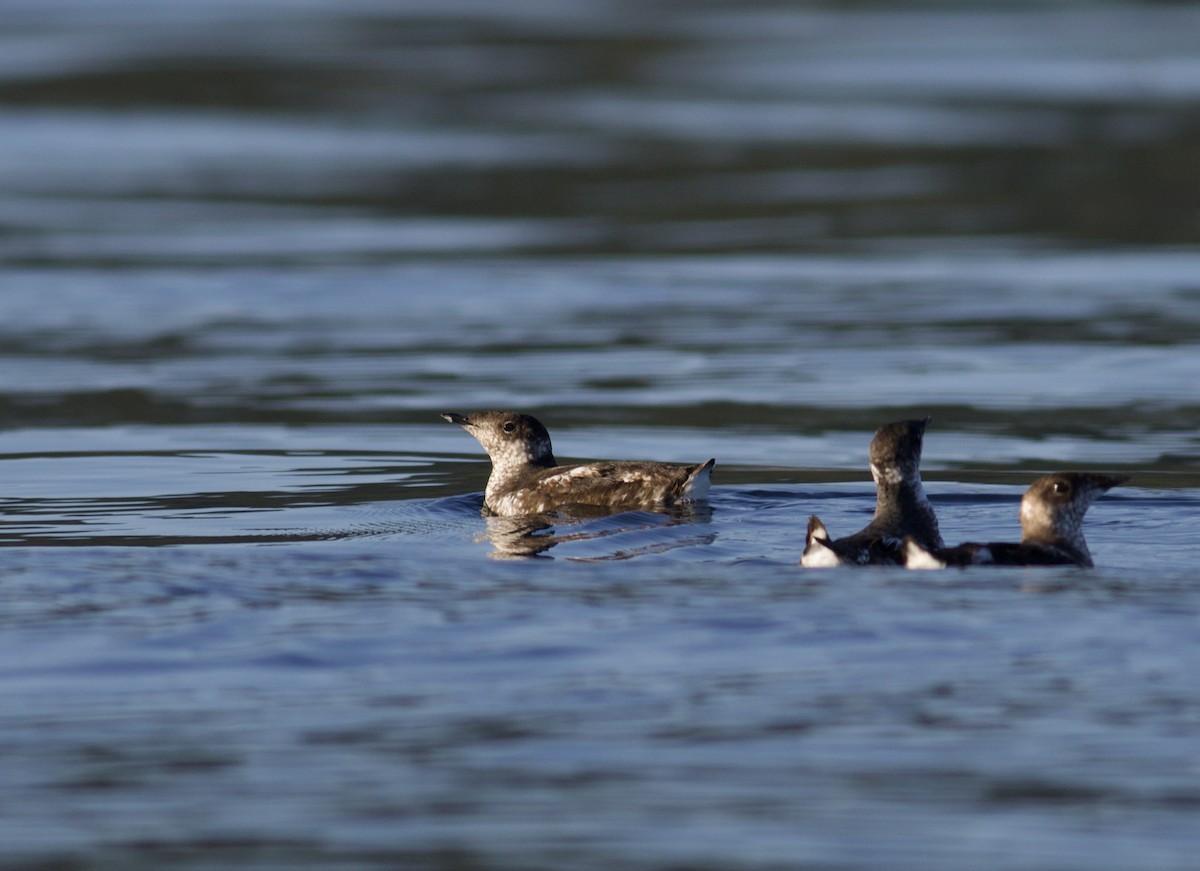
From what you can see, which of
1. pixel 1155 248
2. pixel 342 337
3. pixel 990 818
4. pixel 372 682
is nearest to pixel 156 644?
pixel 372 682

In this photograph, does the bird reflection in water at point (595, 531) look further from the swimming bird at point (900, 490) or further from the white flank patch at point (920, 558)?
the white flank patch at point (920, 558)

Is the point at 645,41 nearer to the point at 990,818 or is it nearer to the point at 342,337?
the point at 342,337

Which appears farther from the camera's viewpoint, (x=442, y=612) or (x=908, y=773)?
(x=442, y=612)

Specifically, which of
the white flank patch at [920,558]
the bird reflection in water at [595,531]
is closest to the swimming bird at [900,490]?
the white flank patch at [920,558]

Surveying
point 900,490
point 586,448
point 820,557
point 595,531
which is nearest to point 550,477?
point 595,531

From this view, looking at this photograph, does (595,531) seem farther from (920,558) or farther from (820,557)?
(920,558)

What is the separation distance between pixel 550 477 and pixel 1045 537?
3.21m

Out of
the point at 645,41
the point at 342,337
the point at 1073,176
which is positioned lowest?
the point at 342,337

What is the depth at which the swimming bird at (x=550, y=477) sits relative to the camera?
35.3 feet

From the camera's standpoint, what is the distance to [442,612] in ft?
26.0

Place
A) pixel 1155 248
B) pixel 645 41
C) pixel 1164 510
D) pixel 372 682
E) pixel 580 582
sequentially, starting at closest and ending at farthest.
Result: pixel 372 682, pixel 580 582, pixel 1164 510, pixel 1155 248, pixel 645 41

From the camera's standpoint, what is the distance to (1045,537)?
898cm

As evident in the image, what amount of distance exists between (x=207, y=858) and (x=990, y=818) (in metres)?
2.04

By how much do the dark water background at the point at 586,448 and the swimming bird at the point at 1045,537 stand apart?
204mm
